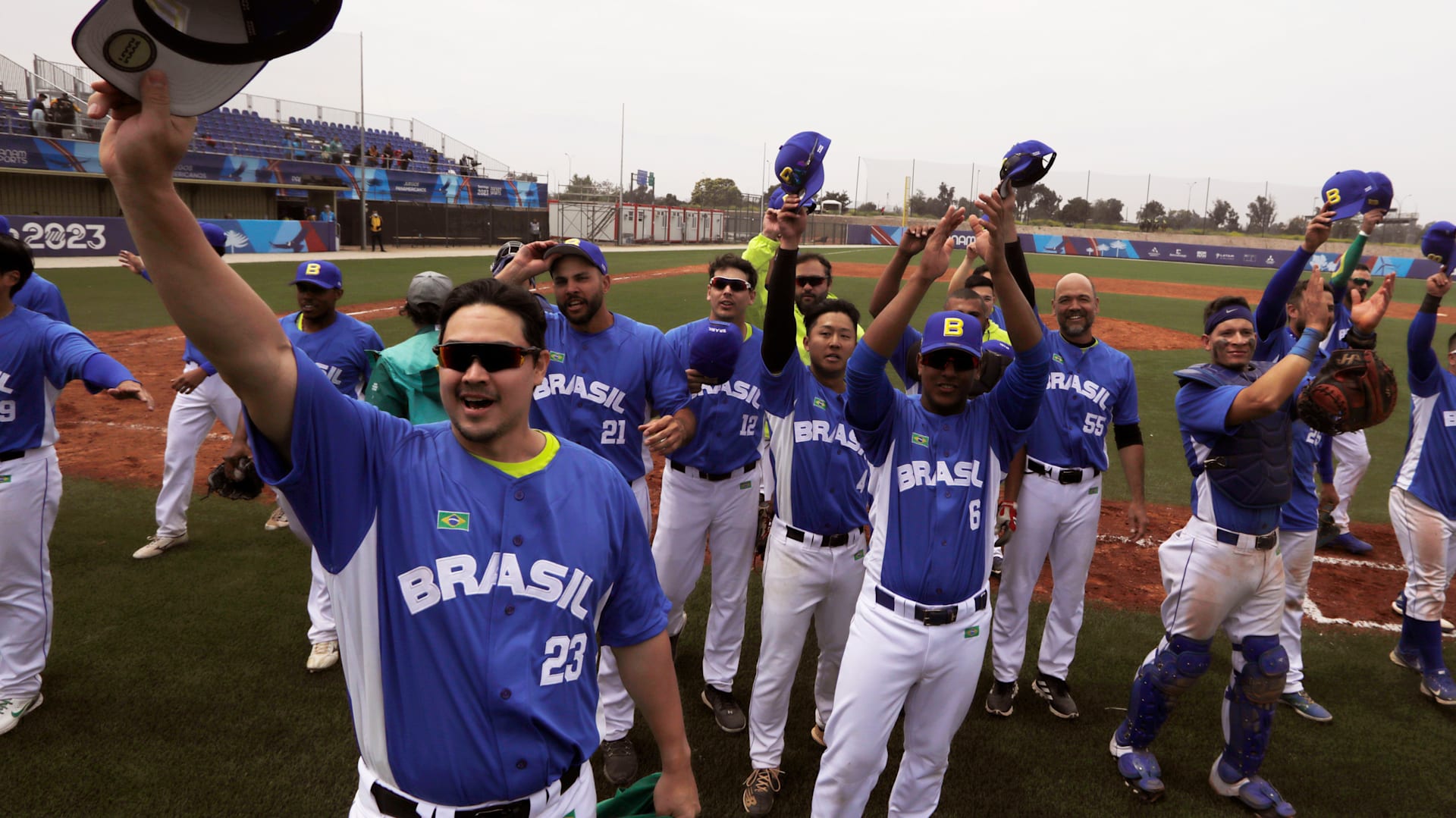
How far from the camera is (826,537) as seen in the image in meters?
4.16

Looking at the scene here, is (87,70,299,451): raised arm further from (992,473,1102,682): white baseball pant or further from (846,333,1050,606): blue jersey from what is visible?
(992,473,1102,682): white baseball pant

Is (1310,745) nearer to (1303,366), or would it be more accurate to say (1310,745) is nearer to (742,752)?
(1303,366)

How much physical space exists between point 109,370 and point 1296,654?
23.0 feet

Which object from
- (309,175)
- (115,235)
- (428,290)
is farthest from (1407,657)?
(309,175)

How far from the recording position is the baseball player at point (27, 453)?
425cm

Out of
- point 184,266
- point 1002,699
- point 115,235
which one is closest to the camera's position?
point 184,266

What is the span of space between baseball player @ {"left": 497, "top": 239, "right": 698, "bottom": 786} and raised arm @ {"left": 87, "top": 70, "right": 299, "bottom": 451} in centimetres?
263

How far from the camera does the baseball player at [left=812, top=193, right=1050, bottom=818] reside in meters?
3.30

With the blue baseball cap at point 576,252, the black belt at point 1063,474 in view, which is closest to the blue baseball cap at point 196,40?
the blue baseball cap at point 576,252

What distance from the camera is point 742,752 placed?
14.8ft

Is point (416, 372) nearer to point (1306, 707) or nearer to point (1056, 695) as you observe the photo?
point (1056, 695)

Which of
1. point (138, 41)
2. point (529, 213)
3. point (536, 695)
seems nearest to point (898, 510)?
point (536, 695)

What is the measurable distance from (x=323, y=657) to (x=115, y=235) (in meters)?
28.3

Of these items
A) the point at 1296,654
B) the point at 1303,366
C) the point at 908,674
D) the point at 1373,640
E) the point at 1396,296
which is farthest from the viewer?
the point at 1396,296
